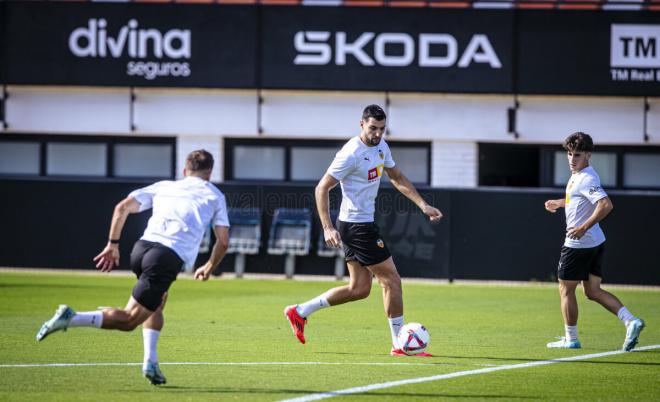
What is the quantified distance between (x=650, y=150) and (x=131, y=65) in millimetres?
11381

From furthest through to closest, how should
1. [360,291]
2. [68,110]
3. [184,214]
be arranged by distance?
[68,110]
[360,291]
[184,214]

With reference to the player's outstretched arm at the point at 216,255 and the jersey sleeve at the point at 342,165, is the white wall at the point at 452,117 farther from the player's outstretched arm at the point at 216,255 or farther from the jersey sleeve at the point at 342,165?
the player's outstretched arm at the point at 216,255

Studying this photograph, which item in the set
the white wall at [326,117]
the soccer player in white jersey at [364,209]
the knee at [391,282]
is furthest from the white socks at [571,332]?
the white wall at [326,117]

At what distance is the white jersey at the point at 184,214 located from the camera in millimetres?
8969

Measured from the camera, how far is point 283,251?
22.6 m

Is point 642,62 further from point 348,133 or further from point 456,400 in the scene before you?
point 456,400

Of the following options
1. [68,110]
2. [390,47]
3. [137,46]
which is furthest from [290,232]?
[68,110]

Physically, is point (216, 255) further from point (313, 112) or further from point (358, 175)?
point (313, 112)

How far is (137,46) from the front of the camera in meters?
25.6

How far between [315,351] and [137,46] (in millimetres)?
15443

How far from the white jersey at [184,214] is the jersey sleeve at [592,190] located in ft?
13.7

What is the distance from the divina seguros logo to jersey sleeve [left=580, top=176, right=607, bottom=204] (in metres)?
15.1

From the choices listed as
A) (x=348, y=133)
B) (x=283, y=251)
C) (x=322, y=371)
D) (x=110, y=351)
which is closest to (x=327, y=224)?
(x=322, y=371)

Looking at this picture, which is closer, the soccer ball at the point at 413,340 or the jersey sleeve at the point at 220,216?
the jersey sleeve at the point at 220,216
